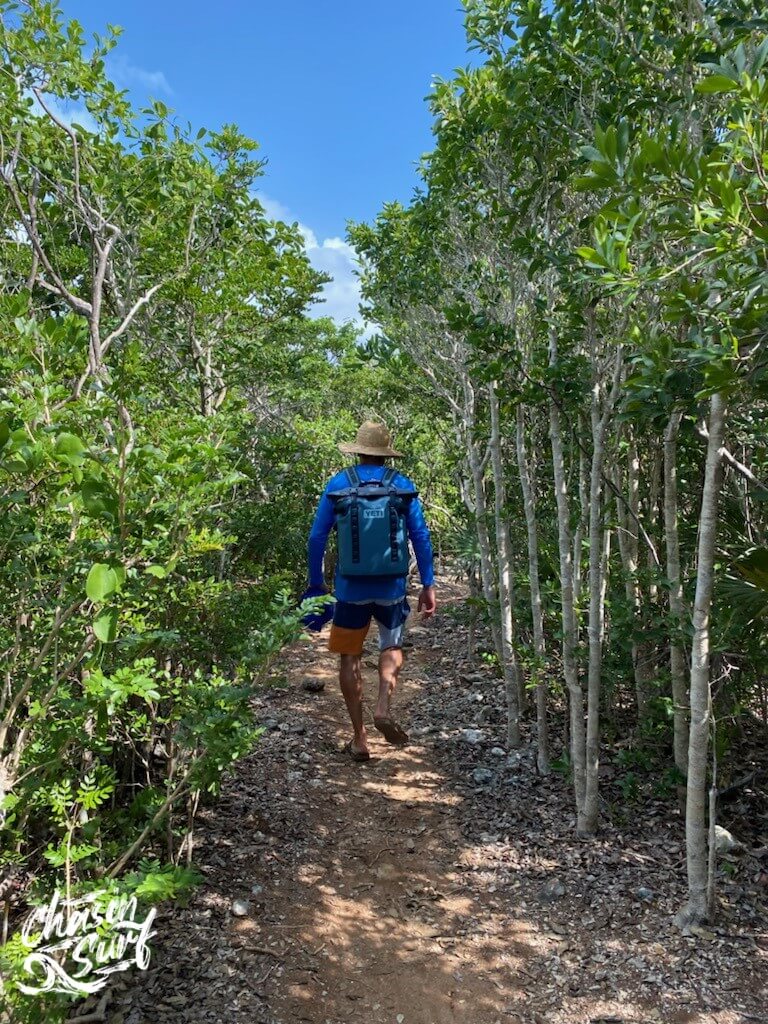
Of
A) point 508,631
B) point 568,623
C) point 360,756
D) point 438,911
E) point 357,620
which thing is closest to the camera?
point 438,911

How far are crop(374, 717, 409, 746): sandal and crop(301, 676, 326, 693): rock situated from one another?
1.74 m

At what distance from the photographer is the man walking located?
16.6 feet

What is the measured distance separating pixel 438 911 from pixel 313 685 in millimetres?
3752

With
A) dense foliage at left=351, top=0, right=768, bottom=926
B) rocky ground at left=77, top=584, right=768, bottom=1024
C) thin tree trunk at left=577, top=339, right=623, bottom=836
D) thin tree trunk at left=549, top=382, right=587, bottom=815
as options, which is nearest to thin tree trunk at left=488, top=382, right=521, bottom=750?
dense foliage at left=351, top=0, right=768, bottom=926

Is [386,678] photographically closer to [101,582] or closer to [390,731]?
[390,731]

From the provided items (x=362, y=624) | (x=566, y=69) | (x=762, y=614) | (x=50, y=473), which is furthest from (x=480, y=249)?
(x=50, y=473)

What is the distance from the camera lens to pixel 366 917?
3576 mm

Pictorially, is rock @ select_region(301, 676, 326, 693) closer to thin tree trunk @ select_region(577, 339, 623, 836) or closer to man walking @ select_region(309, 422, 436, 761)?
man walking @ select_region(309, 422, 436, 761)

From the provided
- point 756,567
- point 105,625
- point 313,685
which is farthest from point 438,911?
point 313,685

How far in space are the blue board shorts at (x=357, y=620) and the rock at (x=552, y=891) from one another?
2.10 meters

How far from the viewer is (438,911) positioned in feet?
12.0

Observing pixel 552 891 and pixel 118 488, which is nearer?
pixel 118 488

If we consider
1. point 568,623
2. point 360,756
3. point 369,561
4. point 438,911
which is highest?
point 369,561

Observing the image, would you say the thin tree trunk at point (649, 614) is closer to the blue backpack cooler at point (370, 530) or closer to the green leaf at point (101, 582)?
the blue backpack cooler at point (370, 530)
